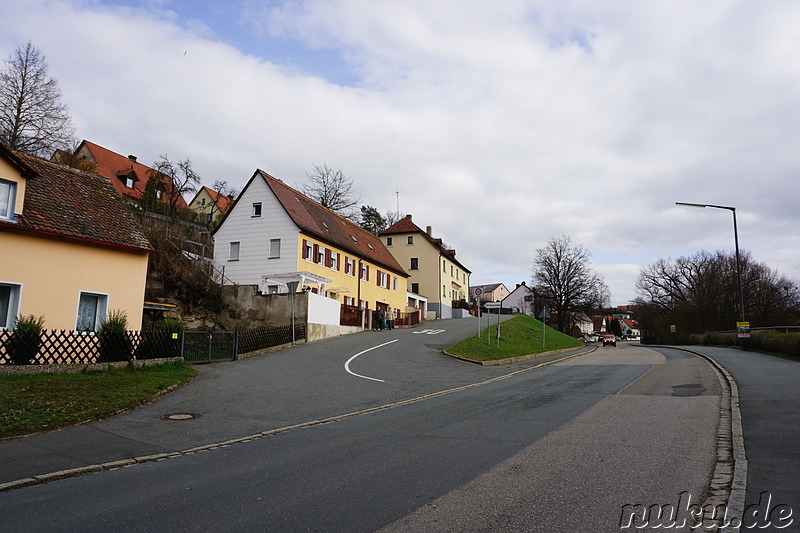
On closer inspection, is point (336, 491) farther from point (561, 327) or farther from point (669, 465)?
point (561, 327)

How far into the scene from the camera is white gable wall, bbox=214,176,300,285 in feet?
126

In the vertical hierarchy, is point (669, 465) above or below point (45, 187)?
below

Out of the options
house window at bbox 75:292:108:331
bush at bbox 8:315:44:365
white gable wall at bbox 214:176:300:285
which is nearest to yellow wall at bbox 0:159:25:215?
house window at bbox 75:292:108:331

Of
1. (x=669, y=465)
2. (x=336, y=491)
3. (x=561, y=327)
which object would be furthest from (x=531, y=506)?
(x=561, y=327)

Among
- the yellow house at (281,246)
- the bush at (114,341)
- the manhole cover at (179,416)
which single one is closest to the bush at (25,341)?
the bush at (114,341)

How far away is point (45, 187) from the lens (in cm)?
1986

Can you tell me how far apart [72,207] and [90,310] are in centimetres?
384

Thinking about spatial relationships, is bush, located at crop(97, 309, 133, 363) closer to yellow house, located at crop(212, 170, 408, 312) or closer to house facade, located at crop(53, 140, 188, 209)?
yellow house, located at crop(212, 170, 408, 312)

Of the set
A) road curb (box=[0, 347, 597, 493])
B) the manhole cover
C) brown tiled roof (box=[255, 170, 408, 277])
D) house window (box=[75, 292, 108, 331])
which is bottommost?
road curb (box=[0, 347, 597, 493])

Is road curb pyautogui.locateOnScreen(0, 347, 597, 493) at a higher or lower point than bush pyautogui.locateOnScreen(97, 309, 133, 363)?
lower

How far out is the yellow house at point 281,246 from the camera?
3806cm

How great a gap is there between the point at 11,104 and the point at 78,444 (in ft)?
112

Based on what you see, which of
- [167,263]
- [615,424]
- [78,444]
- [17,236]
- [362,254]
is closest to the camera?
[78,444]

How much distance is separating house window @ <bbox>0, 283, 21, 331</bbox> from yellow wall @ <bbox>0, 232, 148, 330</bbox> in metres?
0.19
